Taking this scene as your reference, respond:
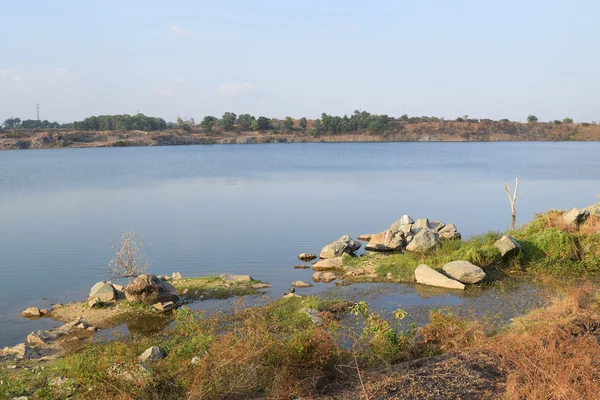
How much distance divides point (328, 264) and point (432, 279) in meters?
4.06

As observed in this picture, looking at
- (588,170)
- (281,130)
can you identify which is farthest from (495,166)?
(281,130)

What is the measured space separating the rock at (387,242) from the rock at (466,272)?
13.7 feet

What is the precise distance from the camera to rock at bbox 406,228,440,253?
19062 millimetres

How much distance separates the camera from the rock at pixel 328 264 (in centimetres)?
1842

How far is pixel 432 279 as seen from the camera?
52.3 feet

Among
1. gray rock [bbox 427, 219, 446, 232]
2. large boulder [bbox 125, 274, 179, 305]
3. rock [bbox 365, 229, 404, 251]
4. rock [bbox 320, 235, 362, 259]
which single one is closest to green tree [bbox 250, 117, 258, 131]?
gray rock [bbox 427, 219, 446, 232]

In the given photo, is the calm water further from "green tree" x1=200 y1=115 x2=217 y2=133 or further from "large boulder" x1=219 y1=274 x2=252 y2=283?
"green tree" x1=200 y1=115 x2=217 y2=133

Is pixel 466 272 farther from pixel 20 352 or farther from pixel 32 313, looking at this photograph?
pixel 32 313

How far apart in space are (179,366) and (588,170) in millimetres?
54455

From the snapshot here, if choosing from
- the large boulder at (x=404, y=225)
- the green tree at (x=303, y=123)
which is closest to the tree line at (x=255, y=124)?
the green tree at (x=303, y=123)

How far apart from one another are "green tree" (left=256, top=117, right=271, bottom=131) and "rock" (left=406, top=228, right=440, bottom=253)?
111m

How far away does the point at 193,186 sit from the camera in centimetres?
4247

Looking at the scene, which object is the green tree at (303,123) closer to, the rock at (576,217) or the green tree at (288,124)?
the green tree at (288,124)

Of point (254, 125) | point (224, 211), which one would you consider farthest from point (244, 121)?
point (224, 211)
